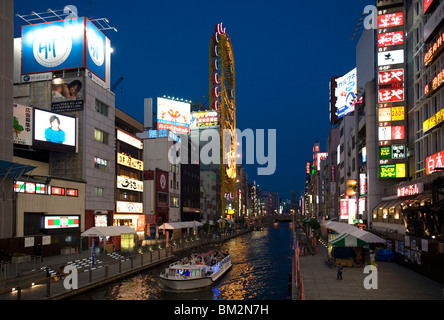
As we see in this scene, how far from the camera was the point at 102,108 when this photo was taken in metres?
58.2

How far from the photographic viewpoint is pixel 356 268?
3378 cm

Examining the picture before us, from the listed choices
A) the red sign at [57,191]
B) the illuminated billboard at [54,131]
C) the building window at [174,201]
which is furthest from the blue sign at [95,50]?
the building window at [174,201]

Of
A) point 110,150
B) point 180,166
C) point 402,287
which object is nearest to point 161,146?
point 180,166

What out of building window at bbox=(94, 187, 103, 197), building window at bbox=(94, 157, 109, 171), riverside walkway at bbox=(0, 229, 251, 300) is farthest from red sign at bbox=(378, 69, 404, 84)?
building window at bbox=(94, 187, 103, 197)

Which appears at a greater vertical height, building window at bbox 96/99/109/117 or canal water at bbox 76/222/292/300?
building window at bbox 96/99/109/117

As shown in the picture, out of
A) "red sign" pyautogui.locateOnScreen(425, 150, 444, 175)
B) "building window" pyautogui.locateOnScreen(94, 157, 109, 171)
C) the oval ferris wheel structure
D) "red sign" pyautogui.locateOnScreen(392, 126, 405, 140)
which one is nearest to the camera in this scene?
"red sign" pyautogui.locateOnScreen(425, 150, 444, 175)

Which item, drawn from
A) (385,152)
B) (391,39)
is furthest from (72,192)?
(391,39)

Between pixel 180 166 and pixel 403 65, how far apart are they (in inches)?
2264

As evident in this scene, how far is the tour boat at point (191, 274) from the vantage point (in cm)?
3316

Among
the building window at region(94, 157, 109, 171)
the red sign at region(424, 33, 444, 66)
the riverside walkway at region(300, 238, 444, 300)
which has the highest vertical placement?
the red sign at region(424, 33, 444, 66)

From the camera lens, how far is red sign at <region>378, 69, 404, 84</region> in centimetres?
4903

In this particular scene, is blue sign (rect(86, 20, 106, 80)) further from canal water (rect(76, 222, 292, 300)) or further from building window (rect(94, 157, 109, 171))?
canal water (rect(76, 222, 292, 300))

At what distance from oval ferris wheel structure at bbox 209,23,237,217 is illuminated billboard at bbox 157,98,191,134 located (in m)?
31.1
